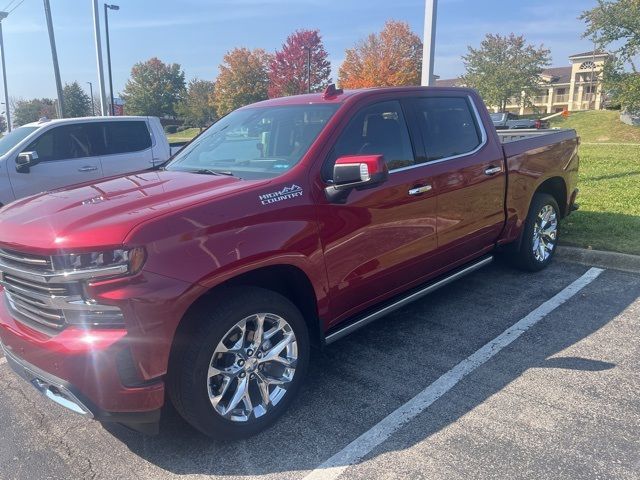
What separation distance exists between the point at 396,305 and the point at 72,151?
6728mm

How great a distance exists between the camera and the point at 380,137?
3.76 m

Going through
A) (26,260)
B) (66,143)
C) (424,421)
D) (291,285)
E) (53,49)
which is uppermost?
(53,49)

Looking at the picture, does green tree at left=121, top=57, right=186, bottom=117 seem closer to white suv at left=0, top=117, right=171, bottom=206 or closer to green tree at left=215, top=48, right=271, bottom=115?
green tree at left=215, top=48, right=271, bottom=115

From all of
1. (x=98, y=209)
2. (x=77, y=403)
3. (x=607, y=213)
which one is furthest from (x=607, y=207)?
(x=77, y=403)

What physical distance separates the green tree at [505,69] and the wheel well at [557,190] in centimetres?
4504

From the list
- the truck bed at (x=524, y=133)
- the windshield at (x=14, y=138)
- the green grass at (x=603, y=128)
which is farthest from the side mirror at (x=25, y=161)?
the green grass at (x=603, y=128)

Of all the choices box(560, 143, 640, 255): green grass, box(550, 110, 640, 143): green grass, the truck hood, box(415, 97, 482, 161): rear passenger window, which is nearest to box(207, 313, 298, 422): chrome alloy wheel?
the truck hood

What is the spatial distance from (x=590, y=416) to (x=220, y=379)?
2.14 m

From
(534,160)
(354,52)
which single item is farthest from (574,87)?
(534,160)

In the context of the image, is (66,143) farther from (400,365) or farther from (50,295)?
(400,365)

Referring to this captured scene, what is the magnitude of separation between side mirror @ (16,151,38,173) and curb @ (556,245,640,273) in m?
7.37

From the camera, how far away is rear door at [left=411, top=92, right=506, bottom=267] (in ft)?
13.4

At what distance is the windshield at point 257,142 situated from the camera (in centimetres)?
341

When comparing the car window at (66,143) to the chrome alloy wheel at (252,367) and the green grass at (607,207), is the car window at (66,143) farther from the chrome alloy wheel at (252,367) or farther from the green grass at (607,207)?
the green grass at (607,207)
